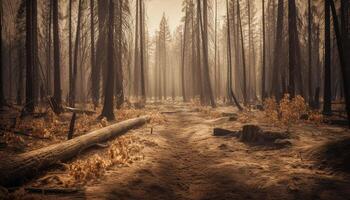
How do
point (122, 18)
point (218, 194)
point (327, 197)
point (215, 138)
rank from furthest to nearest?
point (122, 18), point (215, 138), point (218, 194), point (327, 197)

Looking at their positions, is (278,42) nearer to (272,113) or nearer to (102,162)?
(272,113)

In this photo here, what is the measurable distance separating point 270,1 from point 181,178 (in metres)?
32.7

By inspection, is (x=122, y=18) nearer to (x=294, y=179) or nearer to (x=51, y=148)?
(x=51, y=148)

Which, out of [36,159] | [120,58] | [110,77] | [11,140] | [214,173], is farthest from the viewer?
[120,58]

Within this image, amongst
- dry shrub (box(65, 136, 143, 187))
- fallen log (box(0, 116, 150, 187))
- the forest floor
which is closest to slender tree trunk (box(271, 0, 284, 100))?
the forest floor

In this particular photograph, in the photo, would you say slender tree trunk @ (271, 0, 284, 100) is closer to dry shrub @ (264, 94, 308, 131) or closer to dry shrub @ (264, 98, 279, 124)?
dry shrub @ (264, 98, 279, 124)

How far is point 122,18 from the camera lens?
55.5 ft

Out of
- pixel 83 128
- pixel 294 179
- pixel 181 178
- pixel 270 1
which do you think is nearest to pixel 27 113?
pixel 83 128

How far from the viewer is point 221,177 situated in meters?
6.32

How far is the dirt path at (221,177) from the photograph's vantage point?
511 cm

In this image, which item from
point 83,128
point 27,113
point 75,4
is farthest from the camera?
point 75,4

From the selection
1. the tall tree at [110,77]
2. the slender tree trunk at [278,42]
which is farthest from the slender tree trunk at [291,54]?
the tall tree at [110,77]

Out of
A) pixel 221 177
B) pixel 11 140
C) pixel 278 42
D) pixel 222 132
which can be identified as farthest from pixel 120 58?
pixel 221 177

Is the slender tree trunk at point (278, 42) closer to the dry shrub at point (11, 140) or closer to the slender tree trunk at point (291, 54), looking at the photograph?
the slender tree trunk at point (291, 54)
